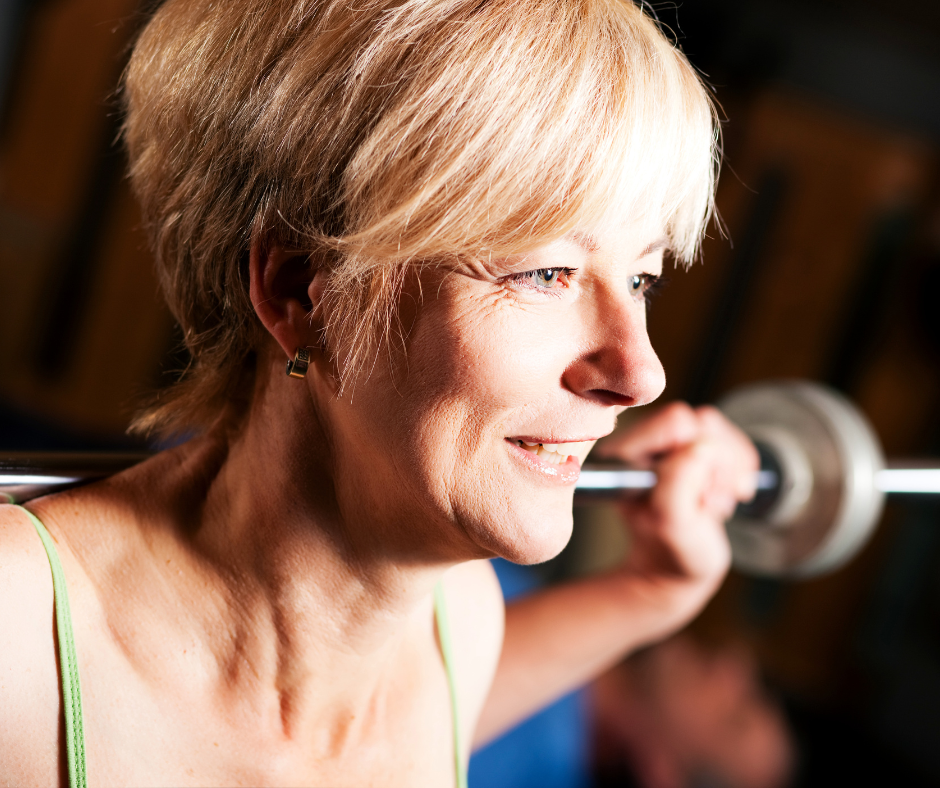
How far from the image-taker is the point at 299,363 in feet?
2.00

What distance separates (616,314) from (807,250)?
2.70 meters

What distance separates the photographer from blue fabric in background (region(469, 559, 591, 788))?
1.72 m

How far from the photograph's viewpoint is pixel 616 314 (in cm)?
57

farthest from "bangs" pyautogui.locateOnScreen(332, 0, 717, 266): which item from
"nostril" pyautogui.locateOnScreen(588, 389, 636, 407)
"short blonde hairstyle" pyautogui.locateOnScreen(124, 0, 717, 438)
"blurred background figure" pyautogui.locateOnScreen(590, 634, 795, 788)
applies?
"blurred background figure" pyautogui.locateOnScreen(590, 634, 795, 788)

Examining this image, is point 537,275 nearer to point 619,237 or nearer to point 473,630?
point 619,237

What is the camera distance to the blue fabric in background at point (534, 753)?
5.65ft

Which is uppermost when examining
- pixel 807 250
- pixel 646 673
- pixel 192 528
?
pixel 192 528

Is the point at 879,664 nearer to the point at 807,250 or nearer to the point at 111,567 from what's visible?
the point at 807,250

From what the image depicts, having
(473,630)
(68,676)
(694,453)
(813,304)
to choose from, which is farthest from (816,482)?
(813,304)

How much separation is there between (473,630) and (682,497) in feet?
0.86

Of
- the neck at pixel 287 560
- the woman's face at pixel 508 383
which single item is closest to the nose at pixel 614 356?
the woman's face at pixel 508 383

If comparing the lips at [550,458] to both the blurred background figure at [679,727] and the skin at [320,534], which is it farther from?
the blurred background figure at [679,727]

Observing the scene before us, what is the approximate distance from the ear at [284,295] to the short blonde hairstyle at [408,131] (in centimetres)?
1

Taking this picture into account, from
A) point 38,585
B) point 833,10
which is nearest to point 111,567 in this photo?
point 38,585
